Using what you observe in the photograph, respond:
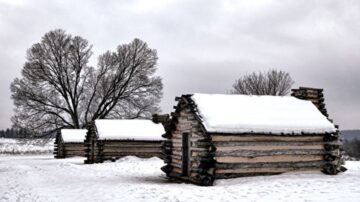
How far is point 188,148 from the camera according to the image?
17.2m

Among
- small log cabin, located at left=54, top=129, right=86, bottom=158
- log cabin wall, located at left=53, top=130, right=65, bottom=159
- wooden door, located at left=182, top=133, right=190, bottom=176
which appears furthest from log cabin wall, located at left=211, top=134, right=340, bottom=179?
log cabin wall, located at left=53, top=130, right=65, bottom=159

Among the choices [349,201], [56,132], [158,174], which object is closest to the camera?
[349,201]

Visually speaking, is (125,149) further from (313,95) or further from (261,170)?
(261,170)

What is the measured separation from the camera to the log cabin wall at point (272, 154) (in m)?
15.8

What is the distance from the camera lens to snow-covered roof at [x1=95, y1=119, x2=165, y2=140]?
98.4ft

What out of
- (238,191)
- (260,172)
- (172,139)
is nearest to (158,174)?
(172,139)

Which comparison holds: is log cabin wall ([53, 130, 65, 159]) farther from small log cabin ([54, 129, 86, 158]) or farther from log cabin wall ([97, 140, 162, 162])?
log cabin wall ([97, 140, 162, 162])

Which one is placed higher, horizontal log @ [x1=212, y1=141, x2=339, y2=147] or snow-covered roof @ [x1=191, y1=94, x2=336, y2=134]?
snow-covered roof @ [x1=191, y1=94, x2=336, y2=134]

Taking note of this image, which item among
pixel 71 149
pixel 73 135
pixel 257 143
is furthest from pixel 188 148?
pixel 71 149

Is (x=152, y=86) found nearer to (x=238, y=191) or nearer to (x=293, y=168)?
(x=293, y=168)

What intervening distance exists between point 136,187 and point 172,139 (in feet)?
18.0

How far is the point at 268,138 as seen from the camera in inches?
648

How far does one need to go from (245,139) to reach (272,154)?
4.24 ft

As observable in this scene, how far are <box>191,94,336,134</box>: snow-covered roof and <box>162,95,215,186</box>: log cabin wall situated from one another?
560 mm
